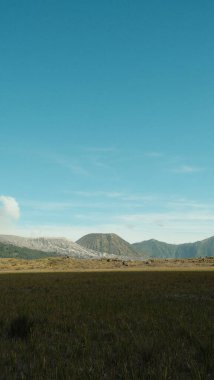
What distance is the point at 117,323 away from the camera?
427 inches

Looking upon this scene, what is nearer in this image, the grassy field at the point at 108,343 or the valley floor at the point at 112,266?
the grassy field at the point at 108,343

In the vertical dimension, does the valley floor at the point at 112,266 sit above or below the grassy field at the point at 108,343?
above

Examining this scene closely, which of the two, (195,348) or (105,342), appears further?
(105,342)

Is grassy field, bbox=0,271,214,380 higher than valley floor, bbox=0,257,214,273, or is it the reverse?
valley floor, bbox=0,257,214,273

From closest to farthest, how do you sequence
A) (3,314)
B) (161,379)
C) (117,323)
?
(161,379), (117,323), (3,314)

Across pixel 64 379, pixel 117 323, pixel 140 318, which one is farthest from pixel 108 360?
pixel 140 318

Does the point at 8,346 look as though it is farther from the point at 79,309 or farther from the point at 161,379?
the point at 79,309

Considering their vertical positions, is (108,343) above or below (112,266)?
below

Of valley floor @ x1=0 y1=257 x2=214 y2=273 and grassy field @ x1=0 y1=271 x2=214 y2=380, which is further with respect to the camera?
valley floor @ x1=0 y1=257 x2=214 y2=273

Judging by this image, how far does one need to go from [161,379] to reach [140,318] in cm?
581

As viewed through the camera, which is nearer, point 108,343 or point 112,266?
point 108,343

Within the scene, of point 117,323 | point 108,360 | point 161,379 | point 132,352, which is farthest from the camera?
point 117,323

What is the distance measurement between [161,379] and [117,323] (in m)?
5.16

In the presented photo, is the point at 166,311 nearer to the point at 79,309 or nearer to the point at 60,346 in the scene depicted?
the point at 79,309
